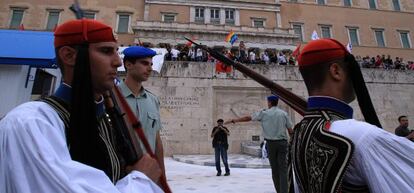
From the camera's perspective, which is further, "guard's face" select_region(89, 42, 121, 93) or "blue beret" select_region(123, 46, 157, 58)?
"blue beret" select_region(123, 46, 157, 58)

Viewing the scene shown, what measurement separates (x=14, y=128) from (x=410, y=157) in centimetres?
151

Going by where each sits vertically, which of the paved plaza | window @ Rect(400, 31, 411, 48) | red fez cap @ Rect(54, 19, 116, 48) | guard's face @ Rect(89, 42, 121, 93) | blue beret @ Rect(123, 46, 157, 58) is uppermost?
window @ Rect(400, 31, 411, 48)

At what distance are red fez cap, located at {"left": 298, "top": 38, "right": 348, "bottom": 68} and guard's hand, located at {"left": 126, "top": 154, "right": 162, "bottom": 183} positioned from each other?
96 cm

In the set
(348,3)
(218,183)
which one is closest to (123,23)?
(218,183)

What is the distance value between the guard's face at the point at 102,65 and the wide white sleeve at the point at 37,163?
37cm

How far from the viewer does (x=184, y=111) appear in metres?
14.7

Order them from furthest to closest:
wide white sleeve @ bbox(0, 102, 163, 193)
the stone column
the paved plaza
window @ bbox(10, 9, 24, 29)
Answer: the stone column → window @ bbox(10, 9, 24, 29) → the paved plaza → wide white sleeve @ bbox(0, 102, 163, 193)

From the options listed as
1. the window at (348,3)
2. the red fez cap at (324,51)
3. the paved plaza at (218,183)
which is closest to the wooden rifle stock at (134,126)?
the red fez cap at (324,51)

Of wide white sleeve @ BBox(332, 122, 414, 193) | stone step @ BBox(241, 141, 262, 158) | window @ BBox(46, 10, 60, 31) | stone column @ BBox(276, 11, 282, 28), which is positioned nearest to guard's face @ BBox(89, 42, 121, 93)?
wide white sleeve @ BBox(332, 122, 414, 193)

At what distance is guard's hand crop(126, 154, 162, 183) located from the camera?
1.22 meters

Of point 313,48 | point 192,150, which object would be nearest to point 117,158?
point 313,48

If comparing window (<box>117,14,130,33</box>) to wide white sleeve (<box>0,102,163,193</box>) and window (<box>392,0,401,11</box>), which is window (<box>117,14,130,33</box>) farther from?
window (<box>392,0,401,11</box>)

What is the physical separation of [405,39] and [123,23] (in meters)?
36.5

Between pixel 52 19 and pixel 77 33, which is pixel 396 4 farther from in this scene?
pixel 77 33
